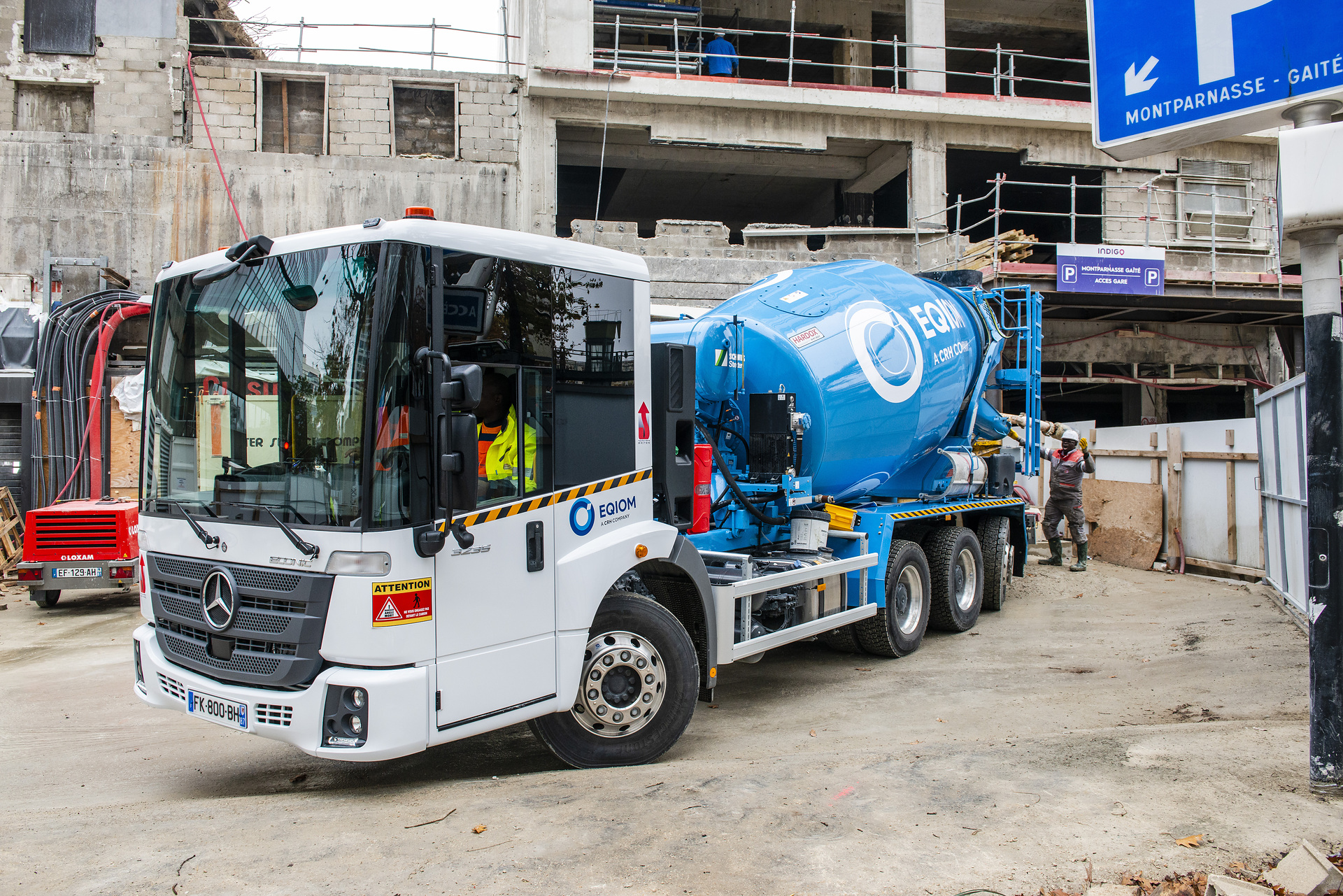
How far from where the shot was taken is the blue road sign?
4.45 m

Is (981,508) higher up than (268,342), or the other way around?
(268,342)

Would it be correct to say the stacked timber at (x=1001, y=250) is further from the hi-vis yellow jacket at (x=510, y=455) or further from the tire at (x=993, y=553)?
the hi-vis yellow jacket at (x=510, y=455)

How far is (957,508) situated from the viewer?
926cm

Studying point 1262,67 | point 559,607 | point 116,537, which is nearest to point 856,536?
point 559,607

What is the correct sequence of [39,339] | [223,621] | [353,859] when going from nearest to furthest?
[353,859], [223,621], [39,339]

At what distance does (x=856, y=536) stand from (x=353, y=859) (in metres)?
4.91

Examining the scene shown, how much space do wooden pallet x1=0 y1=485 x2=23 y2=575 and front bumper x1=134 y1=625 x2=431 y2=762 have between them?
11490mm

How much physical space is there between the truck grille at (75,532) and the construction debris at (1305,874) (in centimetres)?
1197

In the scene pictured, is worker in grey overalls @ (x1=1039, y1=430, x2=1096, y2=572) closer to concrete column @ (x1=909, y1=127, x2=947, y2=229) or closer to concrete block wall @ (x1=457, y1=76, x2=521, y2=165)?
concrete column @ (x1=909, y1=127, x2=947, y2=229)

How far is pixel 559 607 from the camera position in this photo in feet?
15.7

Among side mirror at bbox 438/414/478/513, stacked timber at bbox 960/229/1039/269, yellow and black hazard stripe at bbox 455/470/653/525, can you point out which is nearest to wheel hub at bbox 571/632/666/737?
yellow and black hazard stripe at bbox 455/470/653/525

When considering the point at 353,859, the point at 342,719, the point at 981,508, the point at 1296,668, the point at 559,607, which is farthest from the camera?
the point at 981,508

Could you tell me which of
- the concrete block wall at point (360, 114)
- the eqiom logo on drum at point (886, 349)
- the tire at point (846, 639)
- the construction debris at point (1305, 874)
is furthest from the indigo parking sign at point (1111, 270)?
the construction debris at point (1305, 874)

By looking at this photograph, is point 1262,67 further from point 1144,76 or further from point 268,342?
point 268,342
